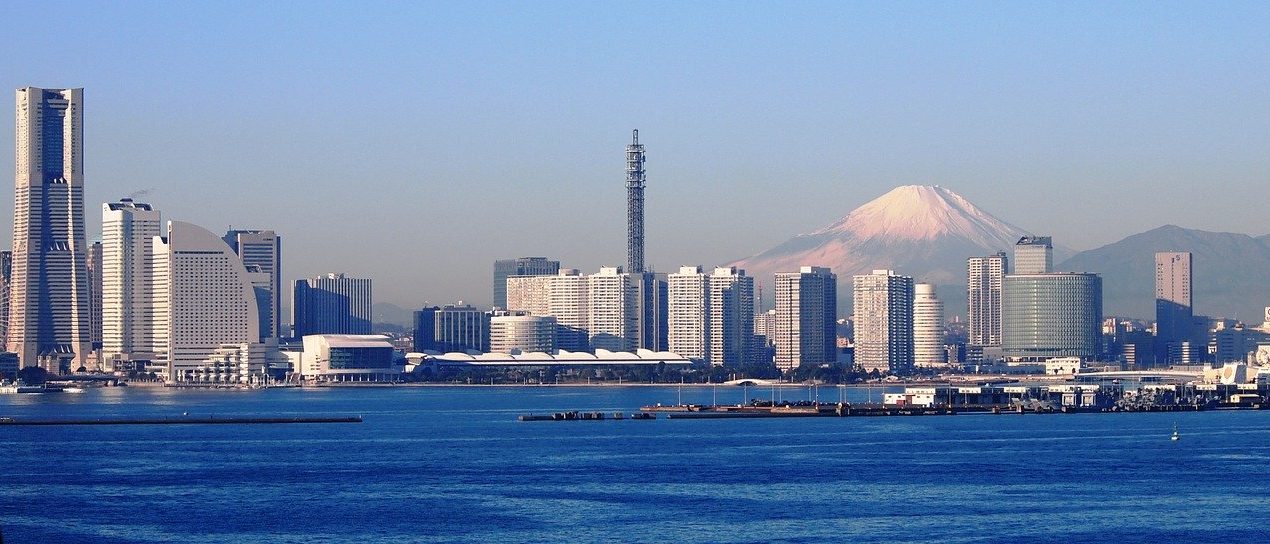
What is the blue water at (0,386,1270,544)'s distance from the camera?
169 ft

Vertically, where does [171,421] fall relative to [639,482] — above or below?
above

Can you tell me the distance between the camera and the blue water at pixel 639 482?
51.4 m

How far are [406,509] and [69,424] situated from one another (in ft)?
167

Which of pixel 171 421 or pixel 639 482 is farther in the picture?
pixel 171 421

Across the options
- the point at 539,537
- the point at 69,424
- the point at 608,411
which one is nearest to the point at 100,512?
the point at 539,537

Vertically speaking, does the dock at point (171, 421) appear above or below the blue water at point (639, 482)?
above

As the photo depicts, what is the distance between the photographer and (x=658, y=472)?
220ft

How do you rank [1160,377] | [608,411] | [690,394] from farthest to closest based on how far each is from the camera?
[1160,377] < [690,394] < [608,411]

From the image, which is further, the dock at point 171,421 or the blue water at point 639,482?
the dock at point 171,421

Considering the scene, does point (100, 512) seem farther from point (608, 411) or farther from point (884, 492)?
point (608, 411)

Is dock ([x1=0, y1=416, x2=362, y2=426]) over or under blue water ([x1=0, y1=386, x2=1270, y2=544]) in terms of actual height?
over

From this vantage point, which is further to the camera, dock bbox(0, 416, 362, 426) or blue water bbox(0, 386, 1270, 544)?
dock bbox(0, 416, 362, 426)

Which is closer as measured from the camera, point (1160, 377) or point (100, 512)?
point (100, 512)

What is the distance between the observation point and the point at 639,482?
6328 cm
